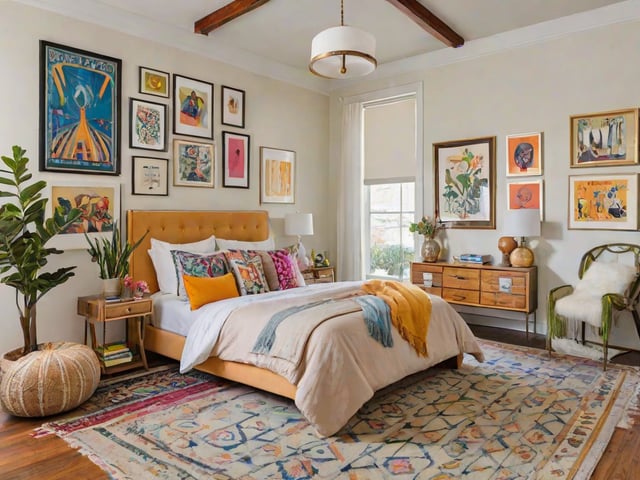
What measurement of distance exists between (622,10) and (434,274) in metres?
2.93

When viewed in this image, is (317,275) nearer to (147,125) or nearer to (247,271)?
(247,271)

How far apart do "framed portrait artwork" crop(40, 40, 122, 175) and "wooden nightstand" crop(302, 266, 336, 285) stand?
231 centimetres

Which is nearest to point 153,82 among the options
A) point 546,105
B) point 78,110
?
point 78,110

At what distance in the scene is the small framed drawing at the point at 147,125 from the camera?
4.37 m

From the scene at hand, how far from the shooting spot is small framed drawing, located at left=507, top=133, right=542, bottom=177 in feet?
15.8

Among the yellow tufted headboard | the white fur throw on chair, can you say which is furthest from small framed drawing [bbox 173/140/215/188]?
the white fur throw on chair

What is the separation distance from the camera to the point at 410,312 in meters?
3.36

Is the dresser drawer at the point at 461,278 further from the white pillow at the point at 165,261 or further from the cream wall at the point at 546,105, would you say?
the white pillow at the point at 165,261

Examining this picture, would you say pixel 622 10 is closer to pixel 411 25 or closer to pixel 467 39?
pixel 467 39

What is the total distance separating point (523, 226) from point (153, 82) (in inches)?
146

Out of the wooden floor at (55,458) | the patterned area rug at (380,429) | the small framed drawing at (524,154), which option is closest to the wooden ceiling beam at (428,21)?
the small framed drawing at (524,154)

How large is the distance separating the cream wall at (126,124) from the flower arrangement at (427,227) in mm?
1339

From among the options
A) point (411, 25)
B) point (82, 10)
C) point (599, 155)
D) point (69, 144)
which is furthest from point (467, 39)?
point (69, 144)

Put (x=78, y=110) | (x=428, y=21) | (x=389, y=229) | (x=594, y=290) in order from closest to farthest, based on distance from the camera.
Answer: (x=78, y=110)
(x=594, y=290)
(x=428, y=21)
(x=389, y=229)
